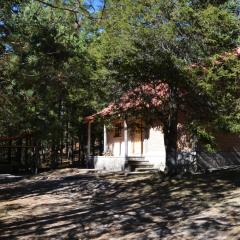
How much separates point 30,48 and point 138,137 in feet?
33.2

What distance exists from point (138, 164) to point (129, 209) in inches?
473

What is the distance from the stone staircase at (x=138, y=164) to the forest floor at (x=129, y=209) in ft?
18.6

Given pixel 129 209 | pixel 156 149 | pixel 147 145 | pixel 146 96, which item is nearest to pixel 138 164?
pixel 156 149

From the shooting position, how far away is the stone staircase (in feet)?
81.0

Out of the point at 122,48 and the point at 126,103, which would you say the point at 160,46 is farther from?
the point at 126,103

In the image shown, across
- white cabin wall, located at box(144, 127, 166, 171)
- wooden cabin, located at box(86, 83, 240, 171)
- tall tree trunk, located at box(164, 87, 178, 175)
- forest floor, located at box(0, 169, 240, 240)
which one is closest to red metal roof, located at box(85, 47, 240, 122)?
wooden cabin, located at box(86, 83, 240, 171)

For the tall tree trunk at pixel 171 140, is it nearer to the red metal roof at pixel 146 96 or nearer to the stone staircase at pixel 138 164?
the red metal roof at pixel 146 96

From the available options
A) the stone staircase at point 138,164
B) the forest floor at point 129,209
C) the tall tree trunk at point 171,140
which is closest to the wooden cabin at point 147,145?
the stone staircase at point 138,164

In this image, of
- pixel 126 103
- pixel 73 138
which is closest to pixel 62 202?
pixel 126 103

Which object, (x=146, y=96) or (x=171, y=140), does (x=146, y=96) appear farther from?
(x=171, y=140)

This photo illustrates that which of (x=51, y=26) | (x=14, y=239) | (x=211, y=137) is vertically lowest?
(x=14, y=239)

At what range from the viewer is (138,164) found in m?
25.1

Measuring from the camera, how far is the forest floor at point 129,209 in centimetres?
1059

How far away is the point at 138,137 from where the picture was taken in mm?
27500
